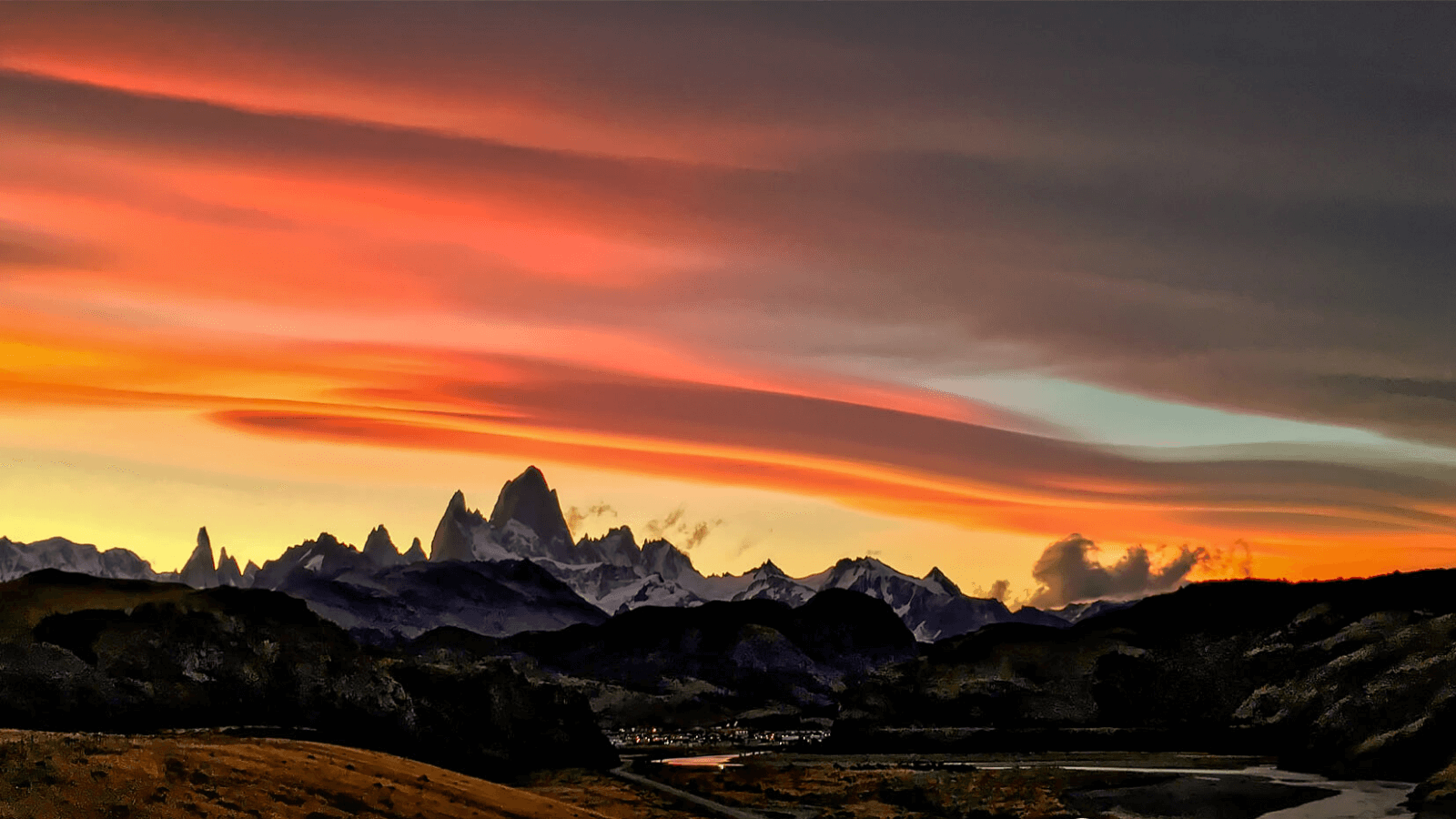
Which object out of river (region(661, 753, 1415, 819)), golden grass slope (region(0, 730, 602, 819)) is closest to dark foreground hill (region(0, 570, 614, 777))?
golden grass slope (region(0, 730, 602, 819))

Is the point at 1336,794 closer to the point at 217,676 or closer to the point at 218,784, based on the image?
the point at 218,784

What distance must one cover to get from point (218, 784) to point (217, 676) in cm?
9803

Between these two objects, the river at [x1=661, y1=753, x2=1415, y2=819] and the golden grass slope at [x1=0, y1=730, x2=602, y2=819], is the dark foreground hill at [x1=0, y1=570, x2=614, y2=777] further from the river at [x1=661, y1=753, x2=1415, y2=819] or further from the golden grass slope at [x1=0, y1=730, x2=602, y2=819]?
the river at [x1=661, y1=753, x2=1415, y2=819]

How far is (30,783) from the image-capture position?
2334 inches

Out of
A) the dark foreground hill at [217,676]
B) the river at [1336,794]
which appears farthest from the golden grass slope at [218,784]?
the river at [1336,794]

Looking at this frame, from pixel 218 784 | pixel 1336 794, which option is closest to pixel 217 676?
pixel 218 784

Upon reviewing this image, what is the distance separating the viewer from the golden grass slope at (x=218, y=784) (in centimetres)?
5972

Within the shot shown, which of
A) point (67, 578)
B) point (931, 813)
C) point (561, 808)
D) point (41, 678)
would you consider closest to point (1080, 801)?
point (931, 813)

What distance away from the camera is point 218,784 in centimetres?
6912

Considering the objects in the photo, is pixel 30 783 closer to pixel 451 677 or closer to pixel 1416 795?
pixel 1416 795

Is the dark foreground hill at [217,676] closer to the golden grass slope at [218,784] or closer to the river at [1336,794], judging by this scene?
the golden grass slope at [218,784]

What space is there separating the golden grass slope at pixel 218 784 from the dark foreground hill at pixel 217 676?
2594 inches

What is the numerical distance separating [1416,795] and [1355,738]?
50.4m

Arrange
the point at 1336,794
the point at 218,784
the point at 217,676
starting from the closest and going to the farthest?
1. the point at 218,784
2. the point at 1336,794
3. the point at 217,676
